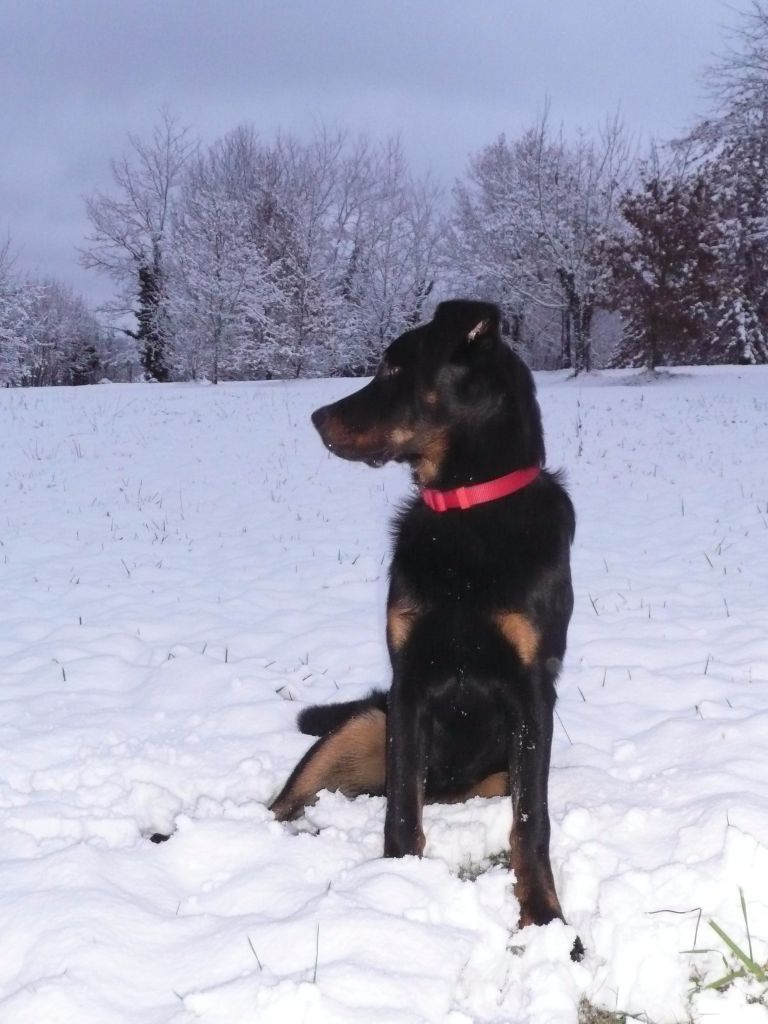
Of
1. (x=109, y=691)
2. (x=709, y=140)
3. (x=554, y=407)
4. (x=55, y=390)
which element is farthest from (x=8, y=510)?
(x=709, y=140)

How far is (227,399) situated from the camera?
21297 millimetres

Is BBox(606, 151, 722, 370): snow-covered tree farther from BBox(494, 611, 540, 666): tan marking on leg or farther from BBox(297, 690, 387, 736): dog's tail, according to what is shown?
BBox(494, 611, 540, 666): tan marking on leg

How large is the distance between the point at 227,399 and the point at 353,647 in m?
17.1

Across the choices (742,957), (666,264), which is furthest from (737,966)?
(666,264)

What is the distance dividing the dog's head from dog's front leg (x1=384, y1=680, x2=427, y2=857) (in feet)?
2.61

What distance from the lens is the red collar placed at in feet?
9.49

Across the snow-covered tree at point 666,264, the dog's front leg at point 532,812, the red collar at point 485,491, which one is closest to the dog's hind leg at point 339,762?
the dog's front leg at point 532,812

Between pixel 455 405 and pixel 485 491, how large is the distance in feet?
1.03

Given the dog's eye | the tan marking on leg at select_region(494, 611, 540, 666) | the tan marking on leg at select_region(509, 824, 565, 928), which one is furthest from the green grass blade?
the dog's eye

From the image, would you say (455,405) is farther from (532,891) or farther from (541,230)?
(541,230)

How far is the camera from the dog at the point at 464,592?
107 inches

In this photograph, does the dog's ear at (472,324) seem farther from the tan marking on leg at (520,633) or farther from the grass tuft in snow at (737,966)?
the grass tuft in snow at (737,966)

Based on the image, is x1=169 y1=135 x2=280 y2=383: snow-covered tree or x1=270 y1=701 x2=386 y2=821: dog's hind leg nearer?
x1=270 y1=701 x2=386 y2=821: dog's hind leg

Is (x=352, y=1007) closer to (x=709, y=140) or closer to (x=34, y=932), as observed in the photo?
(x=34, y=932)
